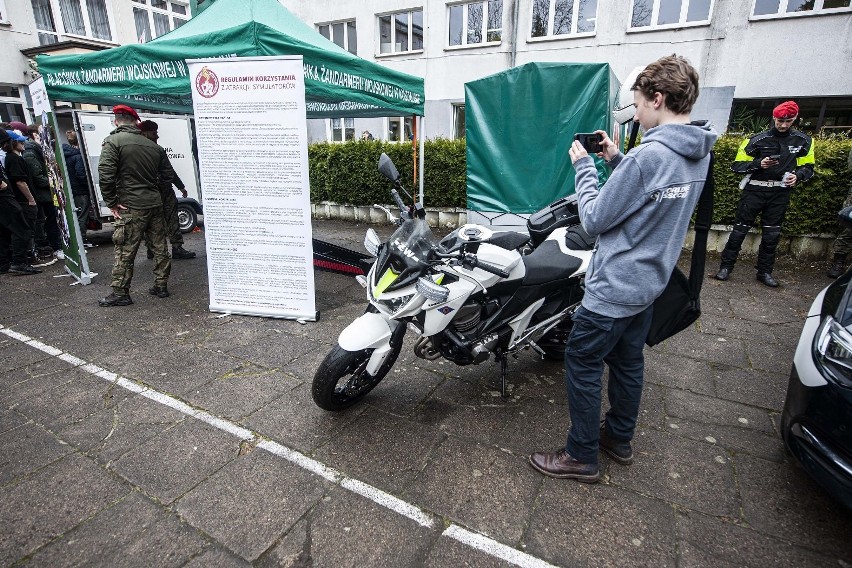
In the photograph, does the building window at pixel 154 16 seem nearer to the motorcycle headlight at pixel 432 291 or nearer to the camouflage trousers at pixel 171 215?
the camouflage trousers at pixel 171 215

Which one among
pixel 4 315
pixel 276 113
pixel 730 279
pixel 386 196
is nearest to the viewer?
pixel 276 113

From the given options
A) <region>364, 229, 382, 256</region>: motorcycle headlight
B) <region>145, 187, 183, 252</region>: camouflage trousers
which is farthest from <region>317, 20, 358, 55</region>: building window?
<region>364, 229, 382, 256</region>: motorcycle headlight

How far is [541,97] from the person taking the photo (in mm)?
5637

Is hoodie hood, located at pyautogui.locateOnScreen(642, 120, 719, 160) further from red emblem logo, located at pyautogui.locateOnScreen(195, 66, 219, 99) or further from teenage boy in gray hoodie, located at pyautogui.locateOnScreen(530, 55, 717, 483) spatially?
red emblem logo, located at pyautogui.locateOnScreen(195, 66, 219, 99)

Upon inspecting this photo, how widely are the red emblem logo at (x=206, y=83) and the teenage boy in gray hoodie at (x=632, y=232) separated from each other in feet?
10.9

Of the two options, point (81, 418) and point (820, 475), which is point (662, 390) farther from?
point (81, 418)

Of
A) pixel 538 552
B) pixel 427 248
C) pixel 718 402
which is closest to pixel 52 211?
pixel 427 248

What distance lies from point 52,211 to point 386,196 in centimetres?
546

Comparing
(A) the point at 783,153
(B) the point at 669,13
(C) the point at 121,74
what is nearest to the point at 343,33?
(B) the point at 669,13

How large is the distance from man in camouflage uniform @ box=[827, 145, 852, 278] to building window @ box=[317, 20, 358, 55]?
1510cm

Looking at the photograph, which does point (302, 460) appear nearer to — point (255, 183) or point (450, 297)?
point (450, 297)

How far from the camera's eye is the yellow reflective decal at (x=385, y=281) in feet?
8.05

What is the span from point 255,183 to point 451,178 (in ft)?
16.0

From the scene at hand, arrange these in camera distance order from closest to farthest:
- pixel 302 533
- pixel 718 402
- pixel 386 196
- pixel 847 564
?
pixel 847 564 → pixel 302 533 → pixel 718 402 → pixel 386 196
